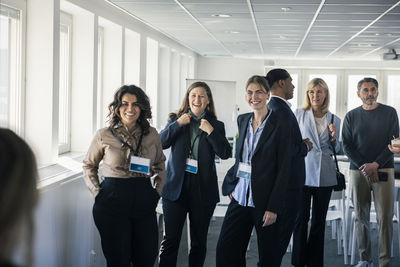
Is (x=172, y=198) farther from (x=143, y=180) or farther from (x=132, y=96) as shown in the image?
(x=132, y=96)

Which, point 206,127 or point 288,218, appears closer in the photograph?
point 288,218

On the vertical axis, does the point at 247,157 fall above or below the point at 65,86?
below

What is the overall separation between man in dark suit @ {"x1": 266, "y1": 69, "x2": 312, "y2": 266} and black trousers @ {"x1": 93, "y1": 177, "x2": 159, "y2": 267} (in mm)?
820

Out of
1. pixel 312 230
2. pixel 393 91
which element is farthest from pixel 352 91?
pixel 312 230

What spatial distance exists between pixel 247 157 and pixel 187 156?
1.92 ft

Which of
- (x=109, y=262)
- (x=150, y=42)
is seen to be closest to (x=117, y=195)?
(x=109, y=262)

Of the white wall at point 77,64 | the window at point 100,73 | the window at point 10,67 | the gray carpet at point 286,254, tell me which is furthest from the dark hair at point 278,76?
the window at point 100,73

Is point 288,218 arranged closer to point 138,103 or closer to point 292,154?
point 292,154

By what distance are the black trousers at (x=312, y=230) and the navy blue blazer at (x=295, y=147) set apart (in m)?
0.69

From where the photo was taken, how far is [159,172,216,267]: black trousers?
3.63 metres

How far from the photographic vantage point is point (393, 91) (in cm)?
1420

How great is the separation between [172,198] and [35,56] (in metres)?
1.69

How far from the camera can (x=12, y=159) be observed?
0.93 meters

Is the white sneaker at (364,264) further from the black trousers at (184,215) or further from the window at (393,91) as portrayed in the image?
the window at (393,91)
